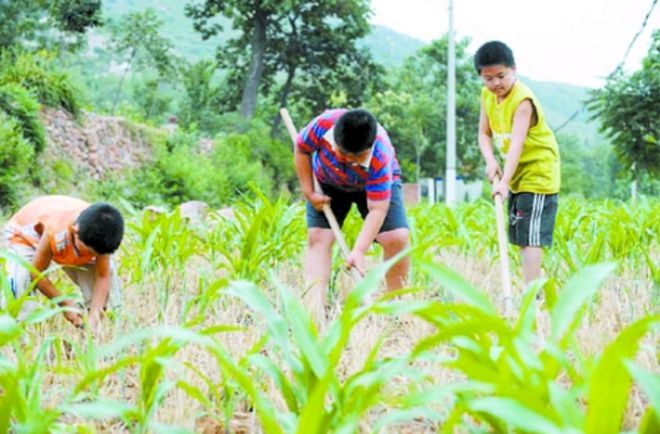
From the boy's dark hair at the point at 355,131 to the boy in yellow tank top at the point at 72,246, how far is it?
919 millimetres

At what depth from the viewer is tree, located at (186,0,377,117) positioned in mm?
21422

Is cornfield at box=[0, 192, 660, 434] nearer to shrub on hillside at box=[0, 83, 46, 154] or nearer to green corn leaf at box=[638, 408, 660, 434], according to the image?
green corn leaf at box=[638, 408, 660, 434]

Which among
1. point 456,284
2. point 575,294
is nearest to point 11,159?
point 456,284

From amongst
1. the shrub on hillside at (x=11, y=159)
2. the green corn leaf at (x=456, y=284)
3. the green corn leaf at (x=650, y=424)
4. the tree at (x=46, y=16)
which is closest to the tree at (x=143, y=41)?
the tree at (x=46, y=16)

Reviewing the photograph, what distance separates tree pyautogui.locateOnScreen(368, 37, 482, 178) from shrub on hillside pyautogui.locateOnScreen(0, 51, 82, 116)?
1995cm

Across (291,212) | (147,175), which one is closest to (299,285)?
(291,212)

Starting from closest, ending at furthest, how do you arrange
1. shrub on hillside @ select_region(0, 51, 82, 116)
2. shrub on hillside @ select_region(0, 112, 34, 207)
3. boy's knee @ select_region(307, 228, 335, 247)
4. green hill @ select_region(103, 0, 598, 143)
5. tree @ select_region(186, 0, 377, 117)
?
boy's knee @ select_region(307, 228, 335, 247), shrub on hillside @ select_region(0, 112, 34, 207), shrub on hillside @ select_region(0, 51, 82, 116), tree @ select_region(186, 0, 377, 117), green hill @ select_region(103, 0, 598, 143)

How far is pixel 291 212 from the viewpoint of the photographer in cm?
411

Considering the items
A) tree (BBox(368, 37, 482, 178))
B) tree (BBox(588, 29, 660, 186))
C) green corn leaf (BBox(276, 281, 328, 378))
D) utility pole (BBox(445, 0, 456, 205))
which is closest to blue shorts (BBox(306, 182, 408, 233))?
green corn leaf (BBox(276, 281, 328, 378))

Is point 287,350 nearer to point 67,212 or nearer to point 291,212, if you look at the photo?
point 67,212

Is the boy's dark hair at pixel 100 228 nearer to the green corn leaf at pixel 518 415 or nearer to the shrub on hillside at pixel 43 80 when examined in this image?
the green corn leaf at pixel 518 415

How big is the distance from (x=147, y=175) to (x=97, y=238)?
10314 mm

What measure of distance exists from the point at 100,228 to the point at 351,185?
1.20m

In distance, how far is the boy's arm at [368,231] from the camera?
3061 millimetres
